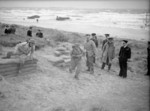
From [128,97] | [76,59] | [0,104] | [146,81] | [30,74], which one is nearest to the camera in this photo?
[0,104]

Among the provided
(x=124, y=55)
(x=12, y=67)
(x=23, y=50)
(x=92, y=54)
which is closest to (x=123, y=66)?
(x=124, y=55)

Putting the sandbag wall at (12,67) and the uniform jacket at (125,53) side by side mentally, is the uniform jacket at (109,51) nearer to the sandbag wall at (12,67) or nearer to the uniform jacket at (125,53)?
the uniform jacket at (125,53)

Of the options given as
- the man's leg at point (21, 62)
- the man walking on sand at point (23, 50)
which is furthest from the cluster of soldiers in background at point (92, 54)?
the man's leg at point (21, 62)

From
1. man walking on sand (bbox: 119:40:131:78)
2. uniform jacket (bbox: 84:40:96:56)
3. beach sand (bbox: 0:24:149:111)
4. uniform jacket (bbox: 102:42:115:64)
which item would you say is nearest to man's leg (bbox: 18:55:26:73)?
beach sand (bbox: 0:24:149:111)

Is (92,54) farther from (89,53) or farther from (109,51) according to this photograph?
(109,51)

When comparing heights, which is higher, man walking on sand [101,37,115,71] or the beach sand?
man walking on sand [101,37,115,71]

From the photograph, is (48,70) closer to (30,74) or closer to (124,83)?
(30,74)

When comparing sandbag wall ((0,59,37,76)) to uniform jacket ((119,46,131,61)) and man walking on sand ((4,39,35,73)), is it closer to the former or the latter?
man walking on sand ((4,39,35,73))

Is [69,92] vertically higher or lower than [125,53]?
lower

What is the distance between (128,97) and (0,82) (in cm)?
338

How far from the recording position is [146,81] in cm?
620

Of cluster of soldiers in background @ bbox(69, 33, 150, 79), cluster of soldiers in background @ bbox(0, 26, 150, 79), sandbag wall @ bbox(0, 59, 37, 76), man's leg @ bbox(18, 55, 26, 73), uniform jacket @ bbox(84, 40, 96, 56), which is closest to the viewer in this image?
sandbag wall @ bbox(0, 59, 37, 76)

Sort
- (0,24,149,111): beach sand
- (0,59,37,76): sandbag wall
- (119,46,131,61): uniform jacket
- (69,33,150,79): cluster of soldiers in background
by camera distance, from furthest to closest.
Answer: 1. (119,46,131,61): uniform jacket
2. (69,33,150,79): cluster of soldiers in background
3. (0,59,37,76): sandbag wall
4. (0,24,149,111): beach sand

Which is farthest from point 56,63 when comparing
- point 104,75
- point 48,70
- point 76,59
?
point 104,75
